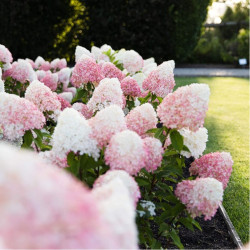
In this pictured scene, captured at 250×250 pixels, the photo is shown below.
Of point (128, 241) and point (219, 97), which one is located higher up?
point (128, 241)

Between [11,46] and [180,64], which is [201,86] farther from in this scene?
[180,64]

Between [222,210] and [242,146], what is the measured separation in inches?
87.9

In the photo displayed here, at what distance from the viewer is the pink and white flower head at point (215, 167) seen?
6.09 feet

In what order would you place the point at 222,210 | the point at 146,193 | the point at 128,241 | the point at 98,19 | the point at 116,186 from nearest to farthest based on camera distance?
1. the point at 128,241
2. the point at 116,186
3. the point at 146,193
4. the point at 222,210
5. the point at 98,19

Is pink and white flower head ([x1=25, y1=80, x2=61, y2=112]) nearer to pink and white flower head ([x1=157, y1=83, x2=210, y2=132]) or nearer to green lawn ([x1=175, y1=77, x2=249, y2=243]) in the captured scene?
pink and white flower head ([x1=157, y1=83, x2=210, y2=132])

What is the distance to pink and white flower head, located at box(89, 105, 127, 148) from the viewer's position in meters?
1.50

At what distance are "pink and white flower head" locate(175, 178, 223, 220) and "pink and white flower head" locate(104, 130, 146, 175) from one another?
0.33 meters

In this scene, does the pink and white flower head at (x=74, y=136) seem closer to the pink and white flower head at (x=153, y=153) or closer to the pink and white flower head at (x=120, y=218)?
the pink and white flower head at (x=153, y=153)

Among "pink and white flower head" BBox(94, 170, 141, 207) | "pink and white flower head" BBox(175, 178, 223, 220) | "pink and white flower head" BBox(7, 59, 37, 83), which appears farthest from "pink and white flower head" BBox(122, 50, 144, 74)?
"pink and white flower head" BBox(94, 170, 141, 207)

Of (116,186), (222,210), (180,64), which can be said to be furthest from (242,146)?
(180,64)

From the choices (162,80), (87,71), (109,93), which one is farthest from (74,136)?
(87,71)

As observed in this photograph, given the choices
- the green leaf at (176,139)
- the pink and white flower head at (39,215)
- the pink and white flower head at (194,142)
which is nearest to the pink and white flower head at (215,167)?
the pink and white flower head at (194,142)

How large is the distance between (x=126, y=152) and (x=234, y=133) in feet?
16.0

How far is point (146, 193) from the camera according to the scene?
1.96 meters
